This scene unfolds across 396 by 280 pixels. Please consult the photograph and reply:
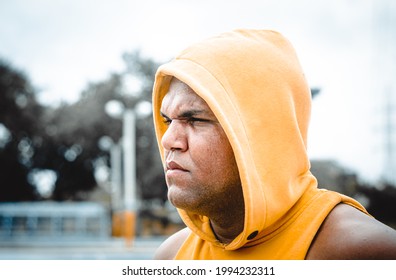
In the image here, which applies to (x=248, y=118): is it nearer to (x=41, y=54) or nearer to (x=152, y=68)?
(x=41, y=54)

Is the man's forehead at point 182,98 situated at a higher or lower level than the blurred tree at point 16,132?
higher

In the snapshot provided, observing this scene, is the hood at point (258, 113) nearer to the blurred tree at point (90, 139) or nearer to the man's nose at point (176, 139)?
the man's nose at point (176, 139)

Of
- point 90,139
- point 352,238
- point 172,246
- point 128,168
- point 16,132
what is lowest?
point 90,139

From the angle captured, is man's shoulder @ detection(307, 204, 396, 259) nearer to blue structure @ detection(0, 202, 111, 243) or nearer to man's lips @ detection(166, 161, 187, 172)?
man's lips @ detection(166, 161, 187, 172)

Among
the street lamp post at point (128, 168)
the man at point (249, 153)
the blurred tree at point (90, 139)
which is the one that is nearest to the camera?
the man at point (249, 153)

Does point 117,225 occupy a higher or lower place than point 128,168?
lower

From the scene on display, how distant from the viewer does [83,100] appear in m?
18.6

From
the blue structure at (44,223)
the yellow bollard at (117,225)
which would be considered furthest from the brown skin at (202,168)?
the yellow bollard at (117,225)

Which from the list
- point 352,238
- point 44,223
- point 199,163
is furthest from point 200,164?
point 44,223

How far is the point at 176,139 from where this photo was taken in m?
1.12

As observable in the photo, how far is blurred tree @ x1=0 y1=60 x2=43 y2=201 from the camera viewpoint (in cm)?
1223

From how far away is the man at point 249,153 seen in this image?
1.02 meters

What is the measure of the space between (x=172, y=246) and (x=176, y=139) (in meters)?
0.49

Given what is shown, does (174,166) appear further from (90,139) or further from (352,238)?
(90,139)
